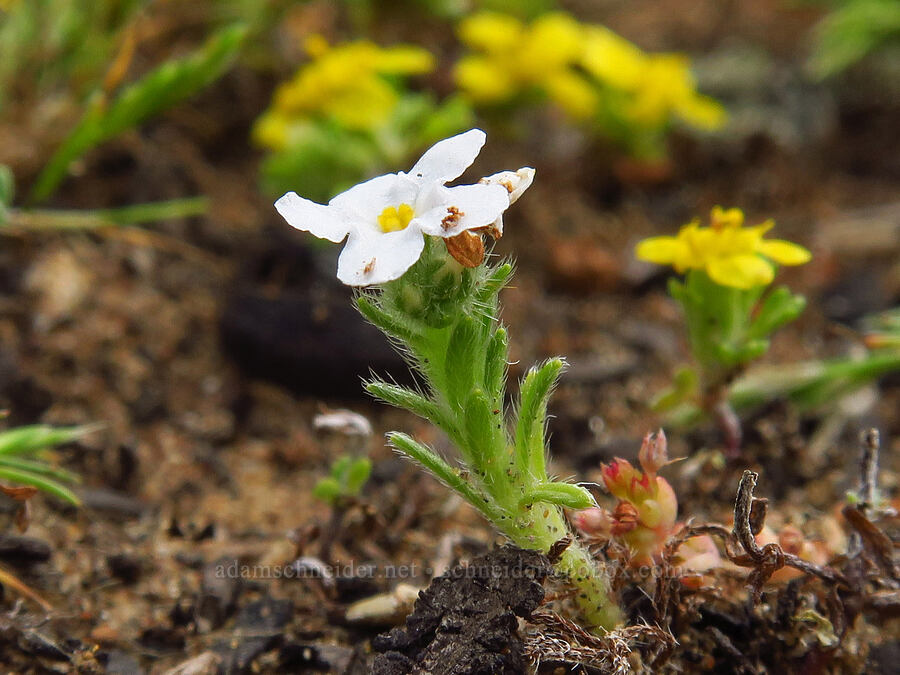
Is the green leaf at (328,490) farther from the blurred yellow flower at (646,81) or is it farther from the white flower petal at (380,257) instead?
the blurred yellow flower at (646,81)

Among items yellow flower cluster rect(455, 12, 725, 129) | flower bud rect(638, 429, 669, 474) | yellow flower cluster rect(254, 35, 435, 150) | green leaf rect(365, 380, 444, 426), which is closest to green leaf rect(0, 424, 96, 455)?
green leaf rect(365, 380, 444, 426)

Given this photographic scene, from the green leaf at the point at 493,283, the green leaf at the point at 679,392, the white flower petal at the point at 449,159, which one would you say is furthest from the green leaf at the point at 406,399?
the green leaf at the point at 679,392

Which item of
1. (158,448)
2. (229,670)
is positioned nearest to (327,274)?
(158,448)

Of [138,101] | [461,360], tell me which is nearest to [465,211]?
[461,360]

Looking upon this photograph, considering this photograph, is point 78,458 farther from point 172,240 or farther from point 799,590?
point 799,590

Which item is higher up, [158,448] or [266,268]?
[266,268]

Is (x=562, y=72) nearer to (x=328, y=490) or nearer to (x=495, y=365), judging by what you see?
(x=328, y=490)
